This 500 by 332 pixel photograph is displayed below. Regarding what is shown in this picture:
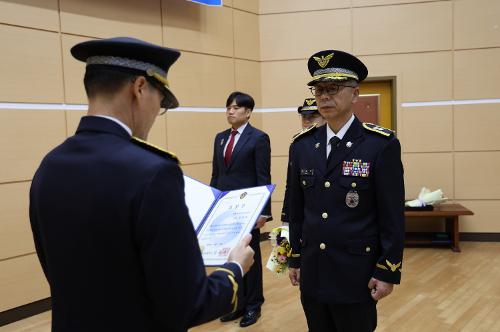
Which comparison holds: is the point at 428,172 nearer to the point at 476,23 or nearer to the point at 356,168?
the point at 476,23

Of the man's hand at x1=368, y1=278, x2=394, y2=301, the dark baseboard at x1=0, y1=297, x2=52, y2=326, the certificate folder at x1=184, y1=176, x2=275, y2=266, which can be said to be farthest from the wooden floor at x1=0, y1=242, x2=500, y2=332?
the certificate folder at x1=184, y1=176, x2=275, y2=266

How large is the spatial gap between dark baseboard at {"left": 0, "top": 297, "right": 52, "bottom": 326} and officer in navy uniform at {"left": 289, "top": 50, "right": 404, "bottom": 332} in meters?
2.71

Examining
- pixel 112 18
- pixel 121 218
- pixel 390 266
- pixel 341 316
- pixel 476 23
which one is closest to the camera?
pixel 121 218

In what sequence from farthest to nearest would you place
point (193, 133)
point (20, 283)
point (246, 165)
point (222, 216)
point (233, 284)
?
point (193, 133), point (20, 283), point (246, 165), point (222, 216), point (233, 284)

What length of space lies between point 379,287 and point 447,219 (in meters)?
4.33

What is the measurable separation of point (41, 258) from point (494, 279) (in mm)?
4245

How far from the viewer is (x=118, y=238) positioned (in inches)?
39.2

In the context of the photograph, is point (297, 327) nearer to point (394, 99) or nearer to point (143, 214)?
point (143, 214)

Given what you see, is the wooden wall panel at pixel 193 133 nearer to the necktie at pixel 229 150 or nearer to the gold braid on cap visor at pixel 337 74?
the necktie at pixel 229 150

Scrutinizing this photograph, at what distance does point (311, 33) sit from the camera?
6.02m

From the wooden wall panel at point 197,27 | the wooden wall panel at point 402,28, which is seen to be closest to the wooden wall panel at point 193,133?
the wooden wall panel at point 197,27

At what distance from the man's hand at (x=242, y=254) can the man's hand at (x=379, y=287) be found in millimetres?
830

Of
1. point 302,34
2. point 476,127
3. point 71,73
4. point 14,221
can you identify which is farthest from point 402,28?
point 14,221

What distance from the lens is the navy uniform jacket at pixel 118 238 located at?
0.98 m
